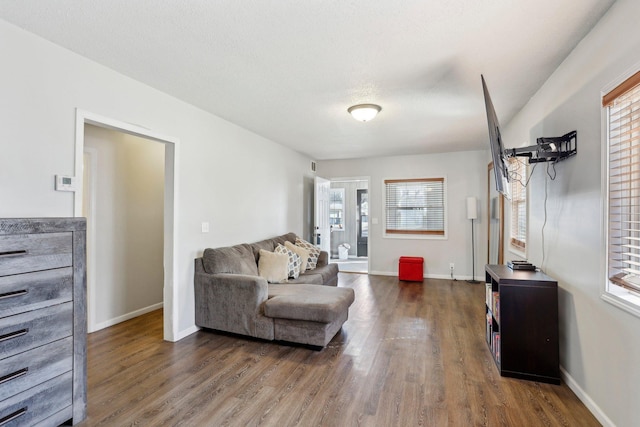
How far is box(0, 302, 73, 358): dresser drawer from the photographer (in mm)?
1633

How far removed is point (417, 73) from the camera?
2.69 metres

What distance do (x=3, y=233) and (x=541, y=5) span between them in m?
3.18

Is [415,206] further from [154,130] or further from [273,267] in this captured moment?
[154,130]

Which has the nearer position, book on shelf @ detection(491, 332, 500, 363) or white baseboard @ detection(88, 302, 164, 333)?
book on shelf @ detection(491, 332, 500, 363)

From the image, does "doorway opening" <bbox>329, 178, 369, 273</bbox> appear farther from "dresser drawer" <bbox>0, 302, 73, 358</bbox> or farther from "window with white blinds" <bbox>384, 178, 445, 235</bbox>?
"dresser drawer" <bbox>0, 302, 73, 358</bbox>

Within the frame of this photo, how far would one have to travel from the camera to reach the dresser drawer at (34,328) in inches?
64.3

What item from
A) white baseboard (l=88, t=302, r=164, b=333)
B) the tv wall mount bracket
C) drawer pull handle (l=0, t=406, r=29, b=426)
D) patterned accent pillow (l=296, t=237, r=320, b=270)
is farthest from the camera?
patterned accent pillow (l=296, t=237, r=320, b=270)

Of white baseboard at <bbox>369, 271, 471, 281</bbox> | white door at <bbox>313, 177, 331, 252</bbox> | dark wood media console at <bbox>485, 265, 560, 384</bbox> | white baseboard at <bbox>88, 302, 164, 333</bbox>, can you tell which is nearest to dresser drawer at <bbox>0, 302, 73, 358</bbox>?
white baseboard at <bbox>88, 302, 164, 333</bbox>

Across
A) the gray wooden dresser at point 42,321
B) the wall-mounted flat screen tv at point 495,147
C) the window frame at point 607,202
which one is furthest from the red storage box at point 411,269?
the gray wooden dresser at point 42,321

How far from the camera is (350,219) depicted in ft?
29.8

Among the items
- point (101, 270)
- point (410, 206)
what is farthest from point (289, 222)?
point (101, 270)

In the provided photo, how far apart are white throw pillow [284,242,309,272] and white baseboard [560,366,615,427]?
313cm

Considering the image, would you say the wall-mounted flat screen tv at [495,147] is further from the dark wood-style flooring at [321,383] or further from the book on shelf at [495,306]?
the dark wood-style flooring at [321,383]

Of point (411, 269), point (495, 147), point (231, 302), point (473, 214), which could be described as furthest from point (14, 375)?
point (473, 214)
